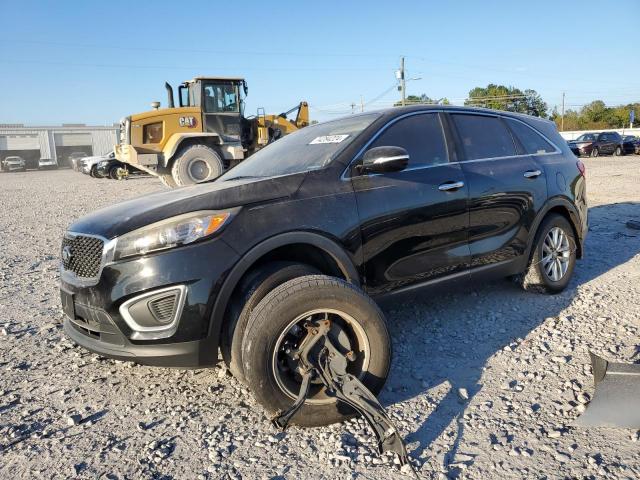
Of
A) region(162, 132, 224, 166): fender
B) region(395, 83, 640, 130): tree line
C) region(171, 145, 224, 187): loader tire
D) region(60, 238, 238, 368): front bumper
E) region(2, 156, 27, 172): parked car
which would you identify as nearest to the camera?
region(60, 238, 238, 368): front bumper

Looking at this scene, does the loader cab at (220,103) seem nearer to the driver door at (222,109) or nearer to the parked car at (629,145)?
the driver door at (222,109)

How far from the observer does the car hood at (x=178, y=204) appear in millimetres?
2674

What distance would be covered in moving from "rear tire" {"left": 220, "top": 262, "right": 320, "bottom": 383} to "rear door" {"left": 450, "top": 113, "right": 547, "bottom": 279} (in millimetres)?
1691

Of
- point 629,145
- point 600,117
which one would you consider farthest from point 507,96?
Result: point 629,145

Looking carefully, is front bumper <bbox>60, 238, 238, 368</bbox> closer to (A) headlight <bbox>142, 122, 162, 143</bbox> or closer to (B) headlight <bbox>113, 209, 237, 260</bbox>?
(B) headlight <bbox>113, 209, 237, 260</bbox>

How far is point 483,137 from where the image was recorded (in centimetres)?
418

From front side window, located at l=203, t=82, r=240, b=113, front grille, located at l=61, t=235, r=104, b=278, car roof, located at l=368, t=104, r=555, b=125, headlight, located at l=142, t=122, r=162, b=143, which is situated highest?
front side window, located at l=203, t=82, r=240, b=113

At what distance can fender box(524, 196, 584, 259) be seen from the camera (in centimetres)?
429

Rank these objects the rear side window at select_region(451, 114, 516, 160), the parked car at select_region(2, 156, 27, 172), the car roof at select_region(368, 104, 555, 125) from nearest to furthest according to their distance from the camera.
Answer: the car roof at select_region(368, 104, 555, 125), the rear side window at select_region(451, 114, 516, 160), the parked car at select_region(2, 156, 27, 172)

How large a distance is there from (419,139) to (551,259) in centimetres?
186

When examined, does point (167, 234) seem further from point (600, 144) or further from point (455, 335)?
point (600, 144)

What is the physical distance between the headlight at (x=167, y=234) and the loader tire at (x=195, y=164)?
1194 centimetres

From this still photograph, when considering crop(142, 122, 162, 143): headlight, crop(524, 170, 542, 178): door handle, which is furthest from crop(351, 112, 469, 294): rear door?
crop(142, 122, 162, 143): headlight

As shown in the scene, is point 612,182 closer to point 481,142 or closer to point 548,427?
point 481,142
